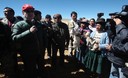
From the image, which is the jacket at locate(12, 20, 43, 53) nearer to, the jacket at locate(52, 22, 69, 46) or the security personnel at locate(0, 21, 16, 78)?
the security personnel at locate(0, 21, 16, 78)

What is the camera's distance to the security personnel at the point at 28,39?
5.04 metres

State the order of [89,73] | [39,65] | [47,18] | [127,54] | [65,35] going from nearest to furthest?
[127,54]
[39,65]
[89,73]
[65,35]
[47,18]

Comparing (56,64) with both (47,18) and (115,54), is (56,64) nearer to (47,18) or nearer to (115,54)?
(47,18)

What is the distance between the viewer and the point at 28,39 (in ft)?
17.0

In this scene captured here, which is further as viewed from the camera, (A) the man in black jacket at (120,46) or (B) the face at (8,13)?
(B) the face at (8,13)

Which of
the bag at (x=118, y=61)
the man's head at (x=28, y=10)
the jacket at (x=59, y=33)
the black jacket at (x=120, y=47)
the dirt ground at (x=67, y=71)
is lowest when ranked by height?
the dirt ground at (x=67, y=71)

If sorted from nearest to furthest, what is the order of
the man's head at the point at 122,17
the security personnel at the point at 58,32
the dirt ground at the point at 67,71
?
the man's head at the point at 122,17 < the dirt ground at the point at 67,71 < the security personnel at the point at 58,32

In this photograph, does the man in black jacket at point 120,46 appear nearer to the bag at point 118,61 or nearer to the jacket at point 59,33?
the bag at point 118,61

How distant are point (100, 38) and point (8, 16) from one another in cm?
289

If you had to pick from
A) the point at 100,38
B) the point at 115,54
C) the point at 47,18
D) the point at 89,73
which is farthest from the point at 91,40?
the point at 47,18

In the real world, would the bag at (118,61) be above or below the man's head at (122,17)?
below

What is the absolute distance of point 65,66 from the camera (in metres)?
9.25

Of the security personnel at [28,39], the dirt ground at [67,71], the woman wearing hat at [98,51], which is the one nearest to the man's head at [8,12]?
the dirt ground at [67,71]

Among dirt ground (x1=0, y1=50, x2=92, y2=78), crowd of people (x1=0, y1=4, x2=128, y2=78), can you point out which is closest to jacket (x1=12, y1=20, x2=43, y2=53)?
crowd of people (x1=0, y1=4, x2=128, y2=78)
